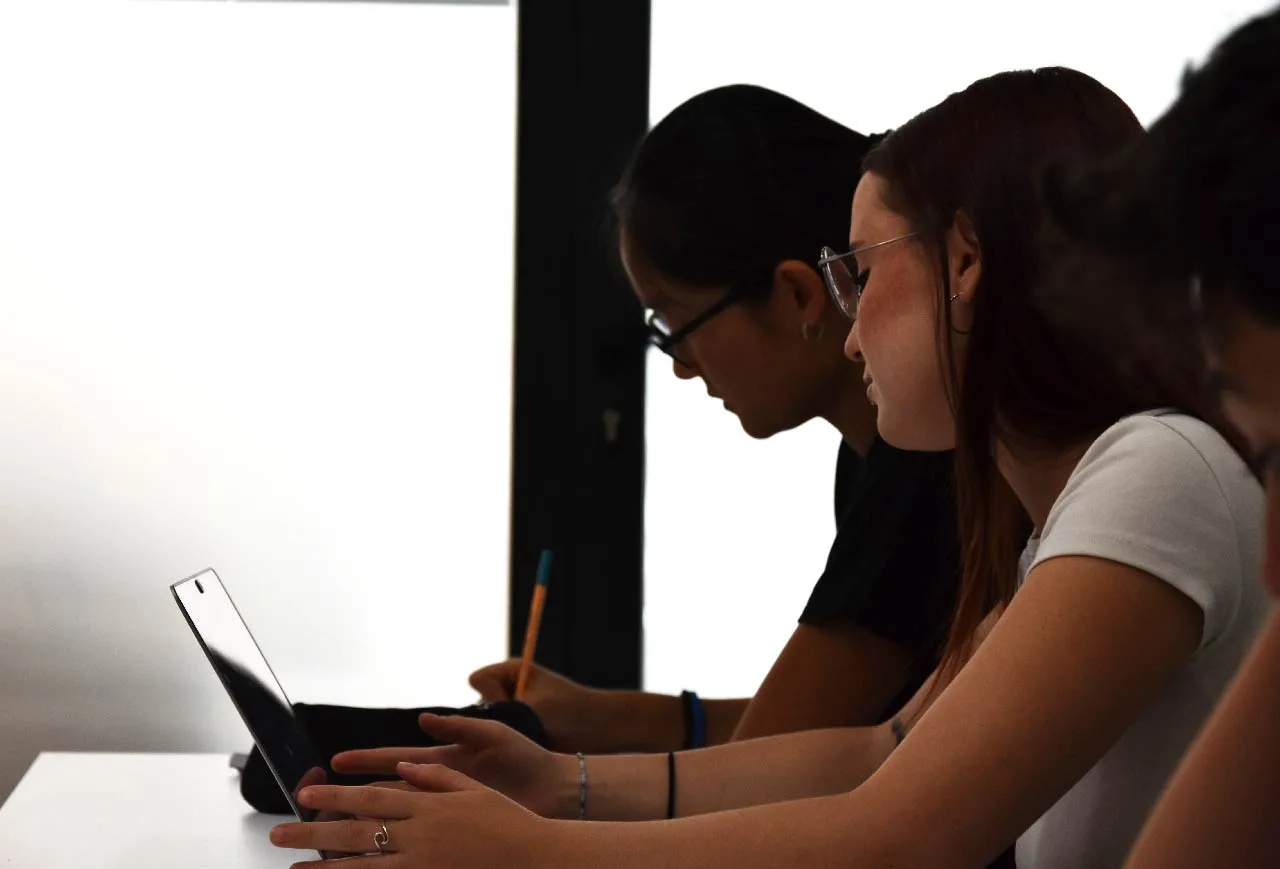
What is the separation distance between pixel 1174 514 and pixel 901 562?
1.66 ft

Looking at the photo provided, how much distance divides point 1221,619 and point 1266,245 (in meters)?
0.47

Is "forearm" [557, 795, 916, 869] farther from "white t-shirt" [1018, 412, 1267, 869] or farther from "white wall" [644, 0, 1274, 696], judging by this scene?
"white wall" [644, 0, 1274, 696]

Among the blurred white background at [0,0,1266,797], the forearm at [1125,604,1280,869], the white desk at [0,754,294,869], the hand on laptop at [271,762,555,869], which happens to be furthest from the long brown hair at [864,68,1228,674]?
the blurred white background at [0,0,1266,797]

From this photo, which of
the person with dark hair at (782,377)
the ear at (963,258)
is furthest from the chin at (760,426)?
the ear at (963,258)

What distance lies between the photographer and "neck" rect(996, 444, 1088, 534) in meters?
1.03

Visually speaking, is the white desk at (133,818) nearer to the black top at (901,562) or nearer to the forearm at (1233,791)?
the black top at (901,562)

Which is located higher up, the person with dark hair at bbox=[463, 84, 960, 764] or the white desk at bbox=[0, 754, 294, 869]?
the person with dark hair at bbox=[463, 84, 960, 764]

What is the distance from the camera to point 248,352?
6.55ft

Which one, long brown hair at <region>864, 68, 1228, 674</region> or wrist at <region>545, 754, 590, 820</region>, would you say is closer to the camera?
long brown hair at <region>864, 68, 1228, 674</region>

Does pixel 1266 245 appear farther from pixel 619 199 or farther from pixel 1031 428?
pixel 619 199

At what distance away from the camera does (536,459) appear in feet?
6.95

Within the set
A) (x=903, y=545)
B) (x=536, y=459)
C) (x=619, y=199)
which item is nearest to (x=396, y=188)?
(x=536, y=459)

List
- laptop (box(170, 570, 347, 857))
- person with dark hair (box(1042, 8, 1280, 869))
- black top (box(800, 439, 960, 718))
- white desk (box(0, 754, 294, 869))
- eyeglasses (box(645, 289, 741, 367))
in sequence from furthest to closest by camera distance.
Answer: eyeglasses (box(645, 289, 741, 367)) < black top (box(800, 439, 960, 718)) < white desk (box(0, 754, 294, 869)) < laptop (box(170, 570, 347, 857)) < person with dark hair (box(1042, 8, 1280, 869))

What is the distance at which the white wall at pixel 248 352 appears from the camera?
5.94 feet
